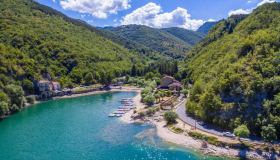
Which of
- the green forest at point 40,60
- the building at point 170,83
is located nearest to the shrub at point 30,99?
the green forest at point 40,60

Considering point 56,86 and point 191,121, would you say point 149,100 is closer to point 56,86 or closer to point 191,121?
point 191,121

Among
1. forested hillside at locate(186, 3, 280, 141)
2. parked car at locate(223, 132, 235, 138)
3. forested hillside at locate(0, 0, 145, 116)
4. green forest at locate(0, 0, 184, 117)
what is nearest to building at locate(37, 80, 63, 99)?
green forest at locate(0, 0, 184, 117)

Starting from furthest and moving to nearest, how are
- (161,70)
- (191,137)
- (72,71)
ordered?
(161,70), (72,71), (191,137)

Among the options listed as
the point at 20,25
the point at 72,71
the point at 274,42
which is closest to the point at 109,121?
the point at 274,42

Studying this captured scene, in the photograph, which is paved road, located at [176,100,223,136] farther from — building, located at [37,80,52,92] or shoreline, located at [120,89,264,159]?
building, located at [37,80,52,92]

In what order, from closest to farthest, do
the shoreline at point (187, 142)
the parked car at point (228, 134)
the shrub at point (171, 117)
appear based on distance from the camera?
the shoreline at point (187, 142)
the parked car at point (228, 134)
the shrub at point (171, 117)

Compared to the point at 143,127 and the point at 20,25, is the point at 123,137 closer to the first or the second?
the point at 143,127

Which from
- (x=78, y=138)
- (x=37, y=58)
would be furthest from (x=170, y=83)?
(x=78, y=138)

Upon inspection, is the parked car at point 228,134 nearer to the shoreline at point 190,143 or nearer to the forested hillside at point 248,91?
the forested hillside at point 248,91
